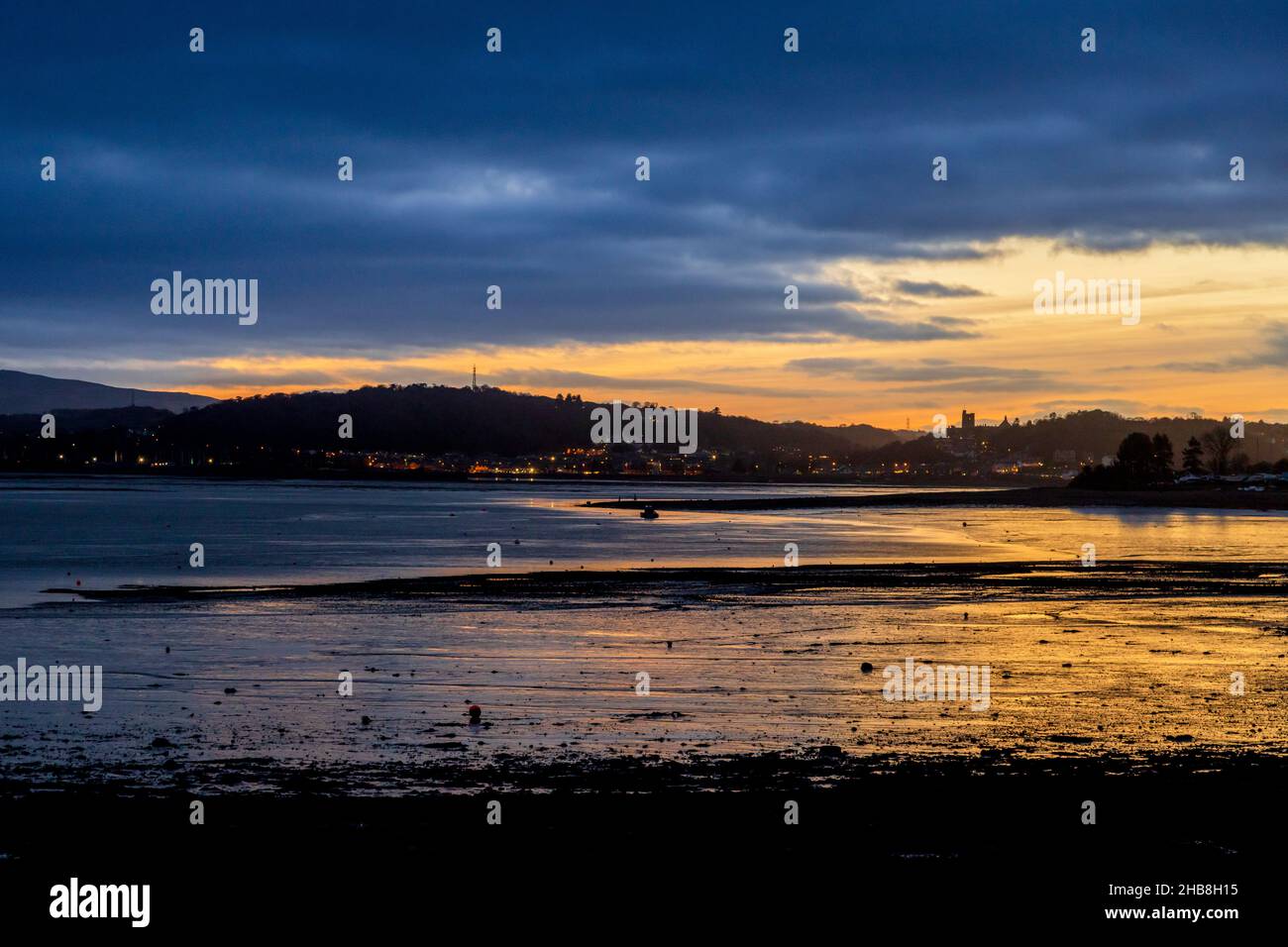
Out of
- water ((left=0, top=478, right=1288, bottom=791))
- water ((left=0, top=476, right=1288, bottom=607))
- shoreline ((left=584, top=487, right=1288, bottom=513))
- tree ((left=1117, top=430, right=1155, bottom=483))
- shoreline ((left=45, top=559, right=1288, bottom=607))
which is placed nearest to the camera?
water ((left=0, top=478, right=1288, bottom=791))

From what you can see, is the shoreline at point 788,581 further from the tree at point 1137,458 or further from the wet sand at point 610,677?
the tree at point 1137,458

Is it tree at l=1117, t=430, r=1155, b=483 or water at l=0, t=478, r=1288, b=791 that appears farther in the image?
tree at l=1117, t=430, r=1155, b=483

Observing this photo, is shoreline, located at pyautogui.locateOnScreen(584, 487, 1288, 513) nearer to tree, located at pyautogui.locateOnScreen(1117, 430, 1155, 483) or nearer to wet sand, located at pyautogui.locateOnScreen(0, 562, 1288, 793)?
tree, located at pyautogui.locateOnScreen(1117, 430, 1155, 483)

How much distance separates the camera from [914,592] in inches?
1645

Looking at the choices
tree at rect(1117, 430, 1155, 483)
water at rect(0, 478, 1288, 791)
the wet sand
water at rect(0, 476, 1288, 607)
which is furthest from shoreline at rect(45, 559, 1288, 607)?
tree at rect(1117, 430, 1155, 483)

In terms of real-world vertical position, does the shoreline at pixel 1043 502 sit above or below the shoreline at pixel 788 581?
above

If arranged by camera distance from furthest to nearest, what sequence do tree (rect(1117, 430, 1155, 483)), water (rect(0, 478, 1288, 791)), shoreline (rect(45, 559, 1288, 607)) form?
tree (rect(1117, 430, 1155, 483)) → shoreline (rect(45, 559, 1288, 607)) → water (rect(0, 478, 1288, 791))

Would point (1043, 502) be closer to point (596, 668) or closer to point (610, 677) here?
point (596, 668)

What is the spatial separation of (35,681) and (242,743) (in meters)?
7.92

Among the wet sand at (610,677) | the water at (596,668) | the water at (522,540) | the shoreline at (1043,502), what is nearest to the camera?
the wet sand at (610,677)

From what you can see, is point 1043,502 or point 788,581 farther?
point 1043,502

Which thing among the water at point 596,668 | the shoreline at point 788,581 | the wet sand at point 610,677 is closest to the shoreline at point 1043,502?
the shoreline at point 788,581

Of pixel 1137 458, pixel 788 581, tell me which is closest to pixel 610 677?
pixel 788 581
